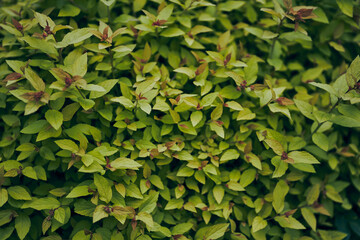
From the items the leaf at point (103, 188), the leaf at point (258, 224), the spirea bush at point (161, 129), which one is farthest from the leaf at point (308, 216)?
the leaf at point (103, 188)

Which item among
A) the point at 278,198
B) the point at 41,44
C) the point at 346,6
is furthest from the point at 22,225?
the point at 346,6

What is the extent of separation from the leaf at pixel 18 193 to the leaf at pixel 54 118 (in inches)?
17.0

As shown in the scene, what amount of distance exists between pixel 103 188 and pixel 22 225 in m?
0.52

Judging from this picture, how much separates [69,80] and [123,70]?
0.54 metres

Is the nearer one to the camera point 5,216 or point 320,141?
point 5,216

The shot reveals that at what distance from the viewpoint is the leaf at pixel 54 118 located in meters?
1.55

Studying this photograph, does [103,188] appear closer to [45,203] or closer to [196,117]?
[45,203]

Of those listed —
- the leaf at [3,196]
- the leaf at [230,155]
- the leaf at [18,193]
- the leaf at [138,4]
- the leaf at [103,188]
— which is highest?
the leaf at [138,4]

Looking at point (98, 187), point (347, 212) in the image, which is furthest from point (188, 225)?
point (347, 212)

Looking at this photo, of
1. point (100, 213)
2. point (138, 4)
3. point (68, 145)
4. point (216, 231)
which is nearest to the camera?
point (100, 213)

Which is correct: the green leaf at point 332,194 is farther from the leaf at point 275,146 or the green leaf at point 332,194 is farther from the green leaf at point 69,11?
the green leaf at point 69,11

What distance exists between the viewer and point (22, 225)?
1.67 meters

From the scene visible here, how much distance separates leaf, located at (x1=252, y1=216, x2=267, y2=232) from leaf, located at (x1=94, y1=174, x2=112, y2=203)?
87 cm

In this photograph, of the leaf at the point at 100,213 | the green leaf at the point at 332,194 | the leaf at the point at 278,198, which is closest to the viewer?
the leaf at the point at 100,213
